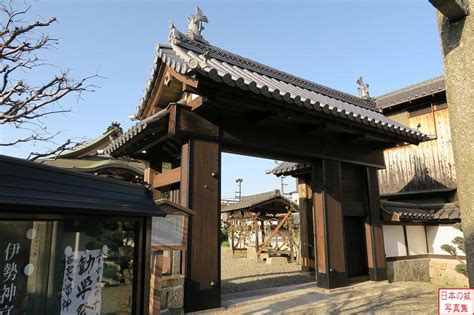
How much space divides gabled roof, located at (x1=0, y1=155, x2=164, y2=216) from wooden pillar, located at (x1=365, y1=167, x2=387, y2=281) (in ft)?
25.9

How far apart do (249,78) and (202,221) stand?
339 centimetres

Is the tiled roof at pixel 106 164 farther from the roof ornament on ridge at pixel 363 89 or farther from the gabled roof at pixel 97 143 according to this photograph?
the roof ornament on ridge at pixel 363 89

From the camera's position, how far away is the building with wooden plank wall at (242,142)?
6.41 metres

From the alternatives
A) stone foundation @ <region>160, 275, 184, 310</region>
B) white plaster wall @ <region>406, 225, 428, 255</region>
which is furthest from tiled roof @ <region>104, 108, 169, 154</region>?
white plaster wall @ <region>406, 225, 428, 255</region>

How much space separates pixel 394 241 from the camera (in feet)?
35.6

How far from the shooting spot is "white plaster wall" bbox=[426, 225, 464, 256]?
1130 centimetres

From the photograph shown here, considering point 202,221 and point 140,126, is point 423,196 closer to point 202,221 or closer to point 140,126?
point 202,221

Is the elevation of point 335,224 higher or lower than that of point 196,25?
lower

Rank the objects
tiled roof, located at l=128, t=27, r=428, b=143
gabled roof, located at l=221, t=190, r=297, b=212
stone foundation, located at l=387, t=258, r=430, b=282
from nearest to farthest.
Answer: tiled roof, located at l=128, t=27, r=428, b=143 < stone foundation, located at l=387, t=258, r=430, b=282 < gabled roof, located at l=221, t=190, r=297, b=212

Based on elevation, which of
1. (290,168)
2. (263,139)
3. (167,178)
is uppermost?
(290,168)

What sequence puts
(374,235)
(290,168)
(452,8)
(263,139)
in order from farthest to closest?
(290,168), (374,235), (263,139), (452,8)

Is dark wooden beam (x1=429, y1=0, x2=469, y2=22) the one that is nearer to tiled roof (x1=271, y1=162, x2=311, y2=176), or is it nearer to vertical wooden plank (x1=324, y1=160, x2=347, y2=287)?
vertical wooden plank (x1=324, y1=160, x2=347, y2=287)

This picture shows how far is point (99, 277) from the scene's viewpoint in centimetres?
329

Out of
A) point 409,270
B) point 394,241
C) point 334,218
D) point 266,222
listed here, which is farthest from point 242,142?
point 266,222
